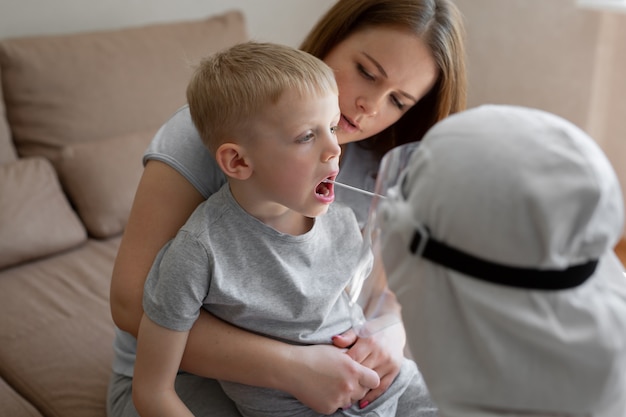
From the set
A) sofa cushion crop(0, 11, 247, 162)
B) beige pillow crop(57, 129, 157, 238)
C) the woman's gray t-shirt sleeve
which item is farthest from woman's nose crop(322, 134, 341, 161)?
sofa cushion crop(0, 11, 247, 162)

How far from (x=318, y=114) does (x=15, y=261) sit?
1.29m

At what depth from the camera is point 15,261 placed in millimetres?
1996

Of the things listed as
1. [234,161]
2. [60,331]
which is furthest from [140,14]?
[234,161]

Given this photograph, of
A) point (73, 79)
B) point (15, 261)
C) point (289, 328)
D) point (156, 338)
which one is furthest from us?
point (73, 79)

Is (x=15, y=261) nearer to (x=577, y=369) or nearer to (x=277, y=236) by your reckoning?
(x=277, y=236)

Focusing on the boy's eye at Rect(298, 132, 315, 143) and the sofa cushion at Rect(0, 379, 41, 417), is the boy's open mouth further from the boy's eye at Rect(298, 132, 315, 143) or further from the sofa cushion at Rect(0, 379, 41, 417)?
the sofa cushion at Rect(0, 379, 41, 417)

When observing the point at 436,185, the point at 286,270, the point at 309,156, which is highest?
the point at 436,185

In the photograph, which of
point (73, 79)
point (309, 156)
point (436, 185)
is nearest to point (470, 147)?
point (436, 185)

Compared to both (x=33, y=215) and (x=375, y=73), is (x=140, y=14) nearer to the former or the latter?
(x=33, y=215)

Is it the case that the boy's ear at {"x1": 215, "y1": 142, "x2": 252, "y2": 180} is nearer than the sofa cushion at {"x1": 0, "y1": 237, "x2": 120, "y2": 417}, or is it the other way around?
the boy's ear at {"x1": 215, "y1": 142, "x2": 252, "y2": 180}

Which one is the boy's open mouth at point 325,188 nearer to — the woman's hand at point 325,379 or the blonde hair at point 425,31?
the woman's hand at point 325,379

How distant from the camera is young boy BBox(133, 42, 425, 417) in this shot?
1.03 m

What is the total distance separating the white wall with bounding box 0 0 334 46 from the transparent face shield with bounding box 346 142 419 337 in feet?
5.75

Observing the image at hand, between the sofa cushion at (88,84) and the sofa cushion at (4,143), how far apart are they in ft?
0.17
